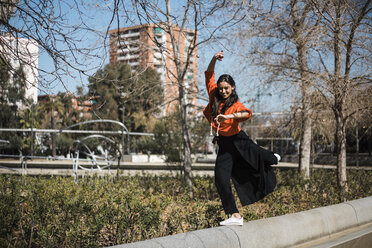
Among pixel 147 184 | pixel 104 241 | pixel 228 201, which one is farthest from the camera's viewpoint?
pixel 147 184

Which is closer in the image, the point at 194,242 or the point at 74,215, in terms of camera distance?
the point at 194,242

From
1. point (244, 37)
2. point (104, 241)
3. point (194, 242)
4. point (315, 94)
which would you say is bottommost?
point (104, 241)

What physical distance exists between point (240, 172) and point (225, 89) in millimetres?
1027

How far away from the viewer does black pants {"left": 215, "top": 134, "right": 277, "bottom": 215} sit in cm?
461

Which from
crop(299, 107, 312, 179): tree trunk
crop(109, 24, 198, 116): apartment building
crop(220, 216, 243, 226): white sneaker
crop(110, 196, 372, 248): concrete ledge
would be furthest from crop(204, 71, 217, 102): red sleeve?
crop(299, 107, 312, 179): tree trunk

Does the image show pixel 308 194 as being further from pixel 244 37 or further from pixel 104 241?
pixel 104 241

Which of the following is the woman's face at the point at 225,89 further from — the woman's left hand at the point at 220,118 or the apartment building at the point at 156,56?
the apartment building at the point at 156,56

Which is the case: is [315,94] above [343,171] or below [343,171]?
above

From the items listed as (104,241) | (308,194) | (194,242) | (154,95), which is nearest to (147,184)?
(154,95)

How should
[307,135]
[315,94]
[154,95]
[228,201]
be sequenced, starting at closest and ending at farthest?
1. [228,201]
2. [315,94]
3. [154,95]
4. [307,135]

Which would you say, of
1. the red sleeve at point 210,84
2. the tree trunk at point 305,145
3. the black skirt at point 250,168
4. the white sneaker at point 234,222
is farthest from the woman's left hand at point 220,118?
the tree trunk at point 305,145

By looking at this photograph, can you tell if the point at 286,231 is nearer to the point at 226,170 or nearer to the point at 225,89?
the point at 226,170

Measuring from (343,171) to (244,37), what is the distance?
3.74 metres

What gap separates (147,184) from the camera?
399 inches
